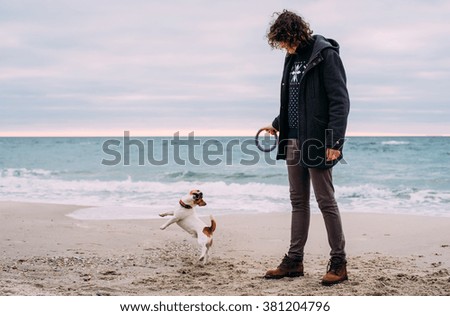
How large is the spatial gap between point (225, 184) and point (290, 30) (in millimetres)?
11386

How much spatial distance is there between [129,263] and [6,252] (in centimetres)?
125

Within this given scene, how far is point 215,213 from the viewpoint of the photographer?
8547 mm

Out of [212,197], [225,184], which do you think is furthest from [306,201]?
[225,184]

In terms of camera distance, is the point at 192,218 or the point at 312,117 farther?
the point at 192,218

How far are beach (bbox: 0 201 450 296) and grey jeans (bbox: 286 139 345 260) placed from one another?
27 centimetres

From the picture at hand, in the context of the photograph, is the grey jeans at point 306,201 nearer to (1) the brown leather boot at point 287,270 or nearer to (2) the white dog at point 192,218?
(1) the brown leather boot at point 287,270

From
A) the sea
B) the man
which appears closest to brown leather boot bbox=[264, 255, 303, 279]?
the man

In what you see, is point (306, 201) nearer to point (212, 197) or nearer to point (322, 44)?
point (322, 44)

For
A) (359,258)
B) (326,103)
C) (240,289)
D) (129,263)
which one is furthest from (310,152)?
(129,263)

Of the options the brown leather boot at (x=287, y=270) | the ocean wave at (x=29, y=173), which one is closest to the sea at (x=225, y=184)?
the ocean wave at (x=29, y=173)

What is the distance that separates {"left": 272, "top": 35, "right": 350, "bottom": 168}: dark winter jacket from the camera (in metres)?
3.68

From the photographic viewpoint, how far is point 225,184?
15.1 metres

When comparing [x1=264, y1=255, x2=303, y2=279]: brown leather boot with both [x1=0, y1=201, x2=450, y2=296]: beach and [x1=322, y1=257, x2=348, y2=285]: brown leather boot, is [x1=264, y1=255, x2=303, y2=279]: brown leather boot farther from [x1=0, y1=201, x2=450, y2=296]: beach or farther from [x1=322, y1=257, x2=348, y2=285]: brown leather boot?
[x1=322, y1=257, x2=348, y2=285]: brown leather boot

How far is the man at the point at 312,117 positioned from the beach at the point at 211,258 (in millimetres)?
382
